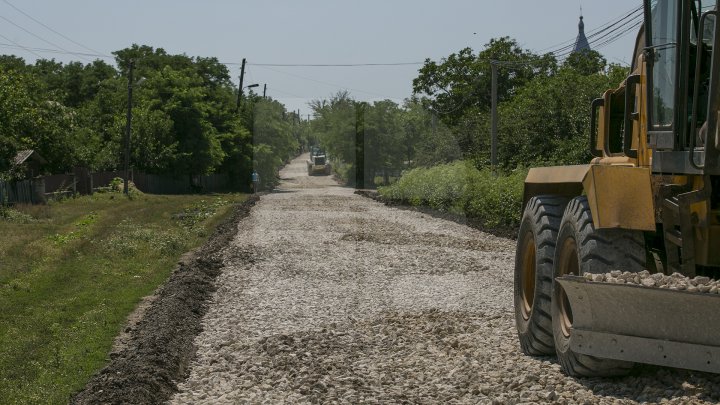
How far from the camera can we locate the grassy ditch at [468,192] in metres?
28.5

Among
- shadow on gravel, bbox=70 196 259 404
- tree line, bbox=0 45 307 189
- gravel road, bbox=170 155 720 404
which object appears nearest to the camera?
gravel road, bbox=170 155 720 404

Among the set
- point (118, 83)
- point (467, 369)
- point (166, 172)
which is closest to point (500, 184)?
point (467, 369)

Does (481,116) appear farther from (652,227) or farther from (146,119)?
(652,227)

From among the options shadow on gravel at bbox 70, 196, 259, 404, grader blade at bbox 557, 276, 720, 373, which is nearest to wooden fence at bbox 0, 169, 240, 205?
shadow on gravel at bbox 70, 196, 259, 404

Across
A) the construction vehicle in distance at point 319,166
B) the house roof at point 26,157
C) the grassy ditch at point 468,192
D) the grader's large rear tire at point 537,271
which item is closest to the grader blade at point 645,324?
A: the grader's large rear tire at point 537,271

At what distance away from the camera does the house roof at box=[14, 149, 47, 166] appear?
41.8 m

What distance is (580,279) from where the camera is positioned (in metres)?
6.76

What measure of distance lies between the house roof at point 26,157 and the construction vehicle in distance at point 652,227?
3719 centimetres

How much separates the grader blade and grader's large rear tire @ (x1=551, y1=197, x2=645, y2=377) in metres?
0.30

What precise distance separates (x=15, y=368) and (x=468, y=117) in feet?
158

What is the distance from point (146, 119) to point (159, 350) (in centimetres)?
5751

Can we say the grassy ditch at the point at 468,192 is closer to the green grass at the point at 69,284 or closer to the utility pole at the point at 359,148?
the green grass at the point at 69,284

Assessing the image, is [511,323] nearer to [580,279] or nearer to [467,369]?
[467,369]

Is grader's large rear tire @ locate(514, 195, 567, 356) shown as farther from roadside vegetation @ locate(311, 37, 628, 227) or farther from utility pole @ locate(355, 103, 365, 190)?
utility pole @ locate(355, 103, 365, 190)
